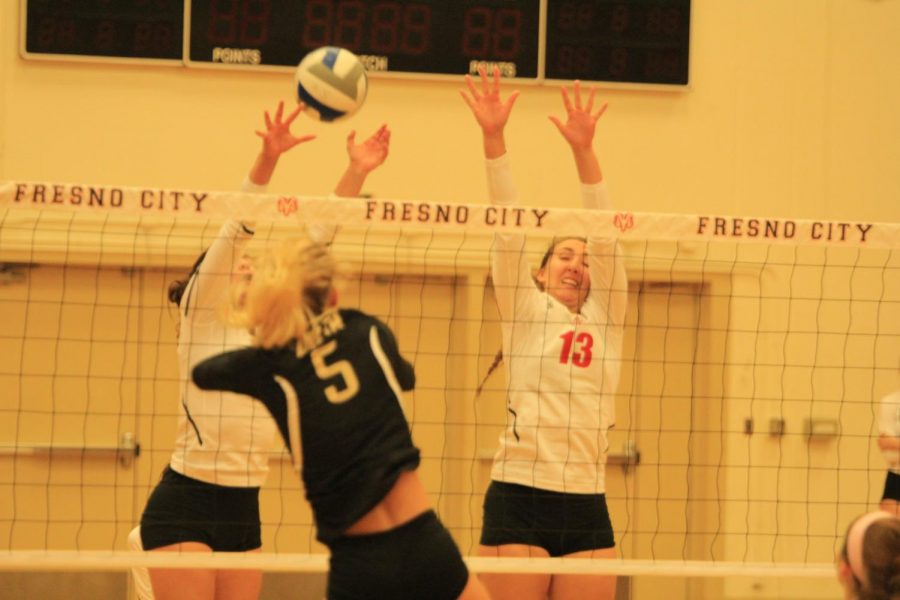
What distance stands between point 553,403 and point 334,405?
59.2 inches

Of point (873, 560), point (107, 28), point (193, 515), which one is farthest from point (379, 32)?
point (873, 560)

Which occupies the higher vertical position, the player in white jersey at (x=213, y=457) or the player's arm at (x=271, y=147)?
the player's arm at (x=271, y=147)

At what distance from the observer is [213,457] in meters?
4.48

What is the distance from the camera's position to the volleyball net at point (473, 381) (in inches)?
279

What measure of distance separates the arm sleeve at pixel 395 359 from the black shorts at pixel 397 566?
1.29ft

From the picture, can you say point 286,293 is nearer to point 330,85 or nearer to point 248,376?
point 248,376

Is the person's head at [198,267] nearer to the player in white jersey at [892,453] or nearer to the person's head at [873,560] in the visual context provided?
the person's head at [873,560]

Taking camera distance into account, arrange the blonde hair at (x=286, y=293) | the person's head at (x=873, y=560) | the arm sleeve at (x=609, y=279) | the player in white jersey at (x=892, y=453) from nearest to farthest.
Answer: the person's head at (x=873, y=560)
the blonde hair at (x=286, y=293)
the arm sleeve at (x=609, y=279)
the player in white jersey at (x=892, y=453)

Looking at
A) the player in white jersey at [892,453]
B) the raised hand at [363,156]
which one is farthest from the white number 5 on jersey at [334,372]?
the player in white jersey at [892,453]

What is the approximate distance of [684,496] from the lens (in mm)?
7629

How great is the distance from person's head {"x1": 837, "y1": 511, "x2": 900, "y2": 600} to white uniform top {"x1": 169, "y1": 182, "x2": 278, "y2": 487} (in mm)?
2498

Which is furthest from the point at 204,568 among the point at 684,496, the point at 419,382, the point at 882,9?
the point at 882,9

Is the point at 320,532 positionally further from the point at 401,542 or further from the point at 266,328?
the point at 266,328

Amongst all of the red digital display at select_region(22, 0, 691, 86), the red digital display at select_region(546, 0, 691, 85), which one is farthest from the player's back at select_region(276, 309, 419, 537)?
the red digital display at select_region(546, 0, 691, 85)
